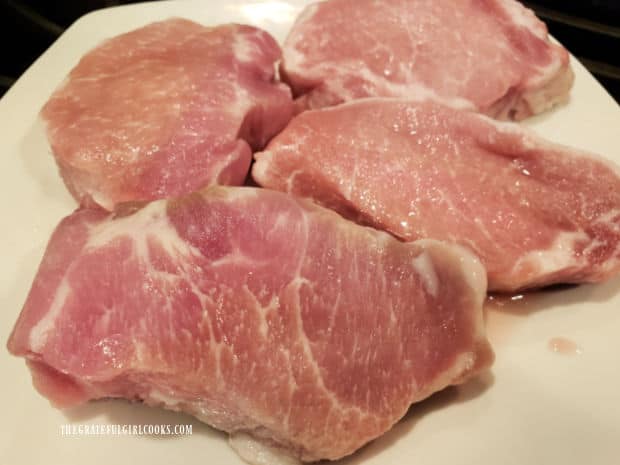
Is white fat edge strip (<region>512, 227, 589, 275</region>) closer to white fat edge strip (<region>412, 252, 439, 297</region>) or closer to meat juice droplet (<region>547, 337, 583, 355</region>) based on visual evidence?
meat juice droplet (<region>547, 337, 583, 355</region>)

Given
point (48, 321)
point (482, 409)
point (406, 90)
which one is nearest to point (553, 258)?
point (482, 409)

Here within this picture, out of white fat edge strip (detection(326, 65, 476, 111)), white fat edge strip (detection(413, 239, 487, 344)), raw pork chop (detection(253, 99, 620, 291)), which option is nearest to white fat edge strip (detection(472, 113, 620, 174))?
raw pork chop (detection(253, 99, 620, 291))

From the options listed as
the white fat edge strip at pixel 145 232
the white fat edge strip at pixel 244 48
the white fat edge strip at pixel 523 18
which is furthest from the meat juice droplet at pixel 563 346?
the white fat edge strip at pixel 244 48

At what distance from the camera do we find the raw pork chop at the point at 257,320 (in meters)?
1.66

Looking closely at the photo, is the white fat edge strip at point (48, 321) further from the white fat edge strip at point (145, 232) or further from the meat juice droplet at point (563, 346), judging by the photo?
the meat juice droplet at point (563, 346)

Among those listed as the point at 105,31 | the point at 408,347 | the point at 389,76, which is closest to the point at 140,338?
the point at 408,347

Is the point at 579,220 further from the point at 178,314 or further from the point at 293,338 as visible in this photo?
the point at 178,314

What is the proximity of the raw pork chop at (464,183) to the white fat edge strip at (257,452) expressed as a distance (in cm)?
84

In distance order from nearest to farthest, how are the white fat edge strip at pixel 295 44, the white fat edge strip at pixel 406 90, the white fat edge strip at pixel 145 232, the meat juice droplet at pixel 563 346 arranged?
the white fat edge strip at pixel 145 232 < the meat juice droplet at pixel 563 346 < the white fat edge strip at pixel 406 90 < the white fat edge strip at pixel 295 44

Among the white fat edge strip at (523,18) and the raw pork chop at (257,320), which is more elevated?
the white fat edge strip at (523,18)

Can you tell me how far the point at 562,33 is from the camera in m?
3.44

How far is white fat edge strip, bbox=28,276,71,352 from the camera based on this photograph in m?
1.68

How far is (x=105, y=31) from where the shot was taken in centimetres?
307

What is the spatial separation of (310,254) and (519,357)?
78 centimetres
